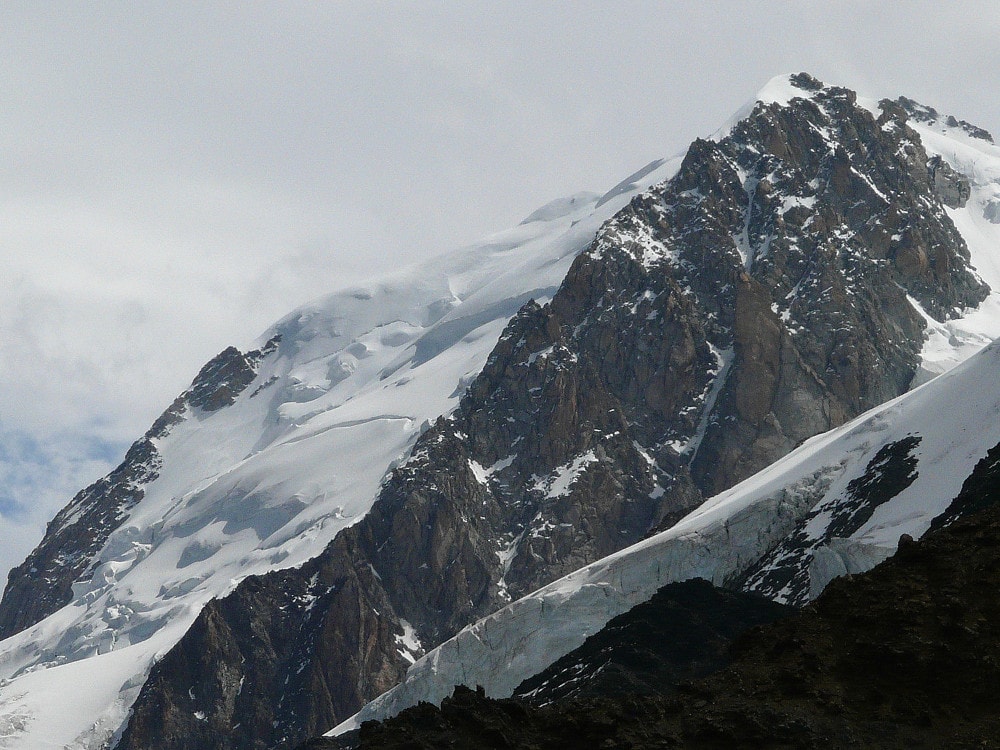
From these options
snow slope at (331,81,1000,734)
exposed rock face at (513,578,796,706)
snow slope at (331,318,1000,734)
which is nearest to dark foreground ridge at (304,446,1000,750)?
exposed rock face at (513,578,796,706)

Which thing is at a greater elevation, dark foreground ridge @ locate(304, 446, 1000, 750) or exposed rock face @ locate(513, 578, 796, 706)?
dark foreground ridge @ locate(304, 446, 1000, 750)

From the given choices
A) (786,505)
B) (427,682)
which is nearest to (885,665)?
(786,505)

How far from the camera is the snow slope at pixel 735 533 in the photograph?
418ft

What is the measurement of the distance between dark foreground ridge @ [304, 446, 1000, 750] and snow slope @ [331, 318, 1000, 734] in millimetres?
63786

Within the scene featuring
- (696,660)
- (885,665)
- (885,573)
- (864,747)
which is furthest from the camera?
(696,660)

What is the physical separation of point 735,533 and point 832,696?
293 feet

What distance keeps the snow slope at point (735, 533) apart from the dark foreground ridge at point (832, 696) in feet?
209

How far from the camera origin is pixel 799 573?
124m

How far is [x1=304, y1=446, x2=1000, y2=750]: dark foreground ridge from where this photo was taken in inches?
1984

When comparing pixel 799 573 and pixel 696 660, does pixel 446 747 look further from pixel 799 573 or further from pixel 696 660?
pixel 799 573

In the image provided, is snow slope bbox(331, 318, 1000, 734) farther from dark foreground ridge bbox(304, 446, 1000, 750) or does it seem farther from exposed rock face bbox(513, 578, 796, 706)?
dark foreground ridge bbox(304, 446, 1000, 750)

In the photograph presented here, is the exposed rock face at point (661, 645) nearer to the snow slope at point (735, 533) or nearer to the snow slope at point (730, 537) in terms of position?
the snow slope at point (730, 537)

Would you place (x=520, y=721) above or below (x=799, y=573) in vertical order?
above

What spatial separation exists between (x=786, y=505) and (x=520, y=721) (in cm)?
9058
